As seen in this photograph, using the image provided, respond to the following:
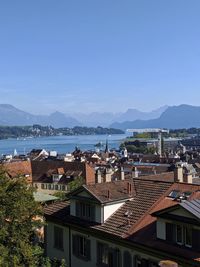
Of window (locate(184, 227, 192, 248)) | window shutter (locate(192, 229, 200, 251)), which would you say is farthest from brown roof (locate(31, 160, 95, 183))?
window shutter (locate(192, 229, 200, 251))

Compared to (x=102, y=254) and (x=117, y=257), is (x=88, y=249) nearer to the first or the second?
(x=102, y=254)

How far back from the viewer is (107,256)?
25.2m

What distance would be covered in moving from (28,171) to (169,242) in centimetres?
6937

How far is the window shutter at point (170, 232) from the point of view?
21.5 m

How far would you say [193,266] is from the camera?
771 inches

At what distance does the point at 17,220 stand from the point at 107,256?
570 centimetres

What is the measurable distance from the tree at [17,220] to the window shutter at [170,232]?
6569 mm

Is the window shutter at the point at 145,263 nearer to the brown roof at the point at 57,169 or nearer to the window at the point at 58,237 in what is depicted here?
the window at the point at 58,237

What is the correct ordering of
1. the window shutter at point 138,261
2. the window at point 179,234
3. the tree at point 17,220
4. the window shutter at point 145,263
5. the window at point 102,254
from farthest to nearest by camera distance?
the window at point 102,254 < the window shutter at point 138,261 < the window shutter at point 145,263 < the tree at point 17,220 < the window at point 179,234

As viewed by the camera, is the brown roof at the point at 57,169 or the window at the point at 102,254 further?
the brown roof at the point at 57,169

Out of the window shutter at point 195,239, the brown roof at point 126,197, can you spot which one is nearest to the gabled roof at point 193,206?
the window shutter at point 195,239

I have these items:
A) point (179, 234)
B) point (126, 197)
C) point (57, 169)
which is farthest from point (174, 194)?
point (57, 169)

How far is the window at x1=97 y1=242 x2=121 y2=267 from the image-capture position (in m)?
Result: 24.3

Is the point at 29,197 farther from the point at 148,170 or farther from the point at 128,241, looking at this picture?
the point at 148,170
